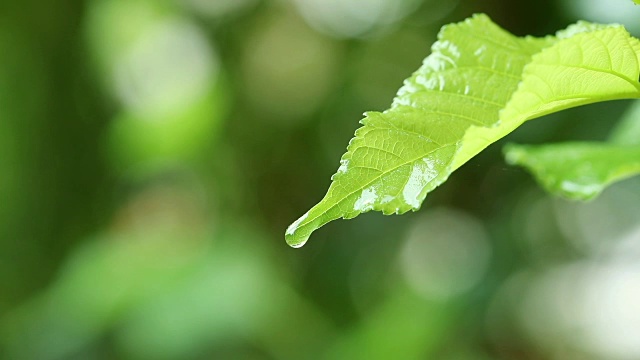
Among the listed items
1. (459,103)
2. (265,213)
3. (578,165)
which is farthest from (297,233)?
(265,213)

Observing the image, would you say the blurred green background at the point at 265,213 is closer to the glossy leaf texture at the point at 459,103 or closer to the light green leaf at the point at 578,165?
the light green leaf at the point at 578,165

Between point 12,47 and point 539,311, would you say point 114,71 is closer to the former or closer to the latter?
point 12,47

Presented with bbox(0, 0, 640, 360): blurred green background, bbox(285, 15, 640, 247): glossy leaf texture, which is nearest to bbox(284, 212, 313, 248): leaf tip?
bbox(285, 15, 640, 247): glossy leaf texture

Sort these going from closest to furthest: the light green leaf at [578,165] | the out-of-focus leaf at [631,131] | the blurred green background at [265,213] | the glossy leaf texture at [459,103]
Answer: the glossy leaf texture at [459,103], the light green leaf at [578,165], the out-of-focus leaf at [631,131], the blurred green background at [265,213]

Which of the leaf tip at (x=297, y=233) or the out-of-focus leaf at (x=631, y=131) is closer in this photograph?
the leaf tip at (x=297, y=233)

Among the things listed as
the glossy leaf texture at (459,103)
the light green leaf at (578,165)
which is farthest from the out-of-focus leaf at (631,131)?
the glossy leaf texture at (459,103)

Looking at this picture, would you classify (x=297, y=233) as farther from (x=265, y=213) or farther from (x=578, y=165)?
(x=265, y=213)

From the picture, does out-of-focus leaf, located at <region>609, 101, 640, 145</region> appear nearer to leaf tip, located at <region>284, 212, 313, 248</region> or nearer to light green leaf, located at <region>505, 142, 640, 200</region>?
light green leaf, located at <region>505, 142, 640, 200</region>
